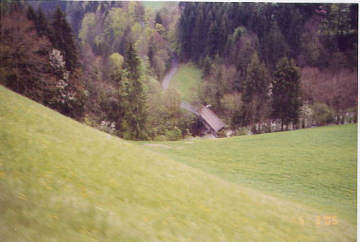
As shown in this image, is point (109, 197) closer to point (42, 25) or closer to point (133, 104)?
point (133, 104)

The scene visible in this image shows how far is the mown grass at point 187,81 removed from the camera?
673cm

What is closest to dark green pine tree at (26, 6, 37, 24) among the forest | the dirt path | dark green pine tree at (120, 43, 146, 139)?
the forest

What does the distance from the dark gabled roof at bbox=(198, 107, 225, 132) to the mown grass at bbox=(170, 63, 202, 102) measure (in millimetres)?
444

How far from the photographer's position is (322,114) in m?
6.35

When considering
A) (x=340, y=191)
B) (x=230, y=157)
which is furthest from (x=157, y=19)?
(x=340, y=191)

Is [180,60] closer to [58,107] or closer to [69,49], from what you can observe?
[69,49]

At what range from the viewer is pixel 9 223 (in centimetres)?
251

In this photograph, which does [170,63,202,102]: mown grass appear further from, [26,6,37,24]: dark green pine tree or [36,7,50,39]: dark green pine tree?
[26,6,37,24]: dark green pine tree

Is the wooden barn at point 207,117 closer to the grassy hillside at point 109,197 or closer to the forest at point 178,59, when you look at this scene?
the forest at point 178,59

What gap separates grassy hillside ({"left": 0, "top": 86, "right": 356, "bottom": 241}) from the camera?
2.84 metres

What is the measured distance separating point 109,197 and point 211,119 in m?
4.02

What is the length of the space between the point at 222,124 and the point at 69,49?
4.90 meters

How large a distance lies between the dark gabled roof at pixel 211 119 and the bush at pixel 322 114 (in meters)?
2.58

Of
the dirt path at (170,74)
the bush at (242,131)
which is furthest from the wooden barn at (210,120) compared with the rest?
the dirt path at (170,74)
